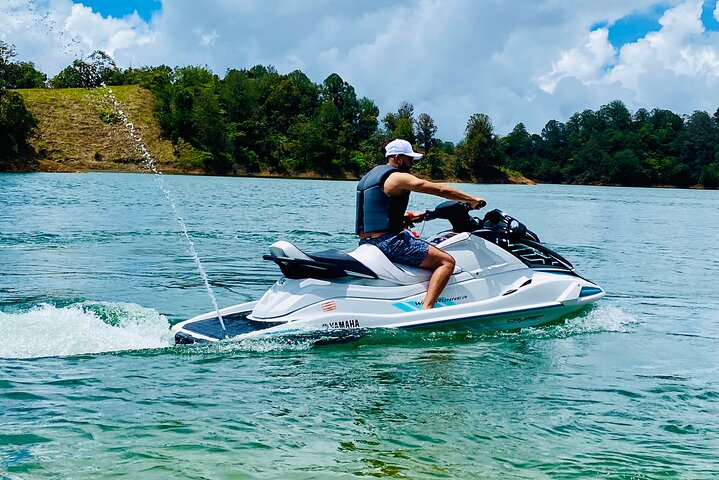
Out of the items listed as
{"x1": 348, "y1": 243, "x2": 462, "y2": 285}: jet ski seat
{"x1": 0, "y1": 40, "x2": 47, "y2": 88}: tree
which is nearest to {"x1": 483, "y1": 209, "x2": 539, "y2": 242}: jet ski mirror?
{"x1": 348, "y1": 243, "x2": 462, "y2": 285}: jet ski seat

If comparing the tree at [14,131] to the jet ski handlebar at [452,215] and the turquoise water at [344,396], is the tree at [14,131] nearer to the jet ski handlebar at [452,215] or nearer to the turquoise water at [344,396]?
the turquoise water at [344,396]

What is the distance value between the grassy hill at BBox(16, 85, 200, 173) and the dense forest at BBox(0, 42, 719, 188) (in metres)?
1.69

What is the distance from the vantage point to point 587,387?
6801mm

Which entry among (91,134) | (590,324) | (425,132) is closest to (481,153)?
(425,132)

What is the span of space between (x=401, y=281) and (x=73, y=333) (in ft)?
10.7

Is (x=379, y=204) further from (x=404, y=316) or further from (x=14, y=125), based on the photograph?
(x=14, y=125)

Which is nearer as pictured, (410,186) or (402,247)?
(410,186)

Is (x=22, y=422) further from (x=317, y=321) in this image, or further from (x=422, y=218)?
(x=422, y=218)

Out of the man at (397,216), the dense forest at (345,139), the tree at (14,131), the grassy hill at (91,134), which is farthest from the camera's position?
the dense forest at (345,139)

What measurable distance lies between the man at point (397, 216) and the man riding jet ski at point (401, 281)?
0.03 feet

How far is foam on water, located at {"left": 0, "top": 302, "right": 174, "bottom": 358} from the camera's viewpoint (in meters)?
7.07

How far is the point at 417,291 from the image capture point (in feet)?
27.1

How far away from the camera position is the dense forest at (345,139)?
10588 cm

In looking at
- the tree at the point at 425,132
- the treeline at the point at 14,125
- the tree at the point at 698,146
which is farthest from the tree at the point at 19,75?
→ the tree at the point at 698,146
